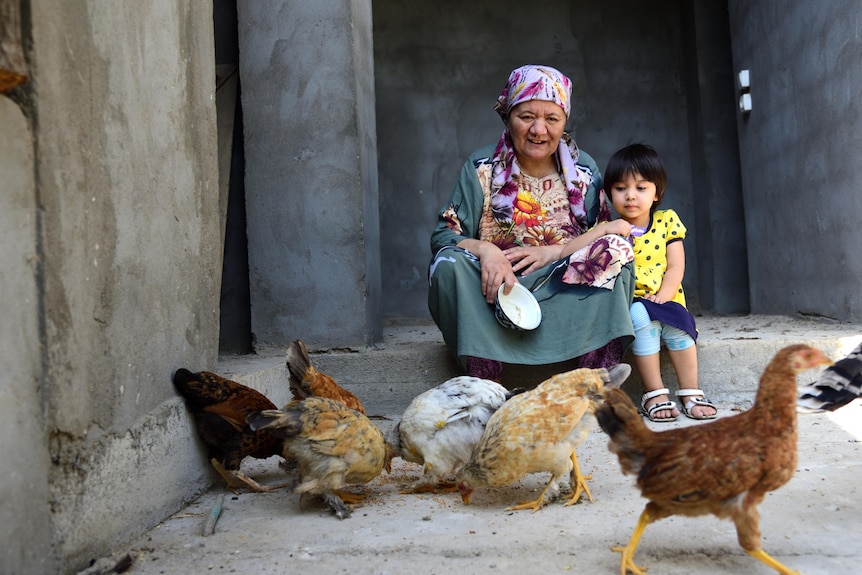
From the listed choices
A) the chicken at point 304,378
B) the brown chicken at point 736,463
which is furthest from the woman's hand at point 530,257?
the brown chicken at point 736,463

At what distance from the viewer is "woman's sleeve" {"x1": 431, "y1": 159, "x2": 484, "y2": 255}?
436 cm

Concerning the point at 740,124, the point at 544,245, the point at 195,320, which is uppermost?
the point at 740,124

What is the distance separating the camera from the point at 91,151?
7.54 feet

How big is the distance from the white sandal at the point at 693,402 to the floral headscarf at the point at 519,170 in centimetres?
108

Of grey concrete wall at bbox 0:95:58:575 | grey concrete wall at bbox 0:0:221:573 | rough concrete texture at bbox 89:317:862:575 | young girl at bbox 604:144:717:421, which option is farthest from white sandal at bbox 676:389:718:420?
grey concrete wall at bbox 0:95:58:575

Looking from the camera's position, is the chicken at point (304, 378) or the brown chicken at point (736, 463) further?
the chicken at point (304, 378)

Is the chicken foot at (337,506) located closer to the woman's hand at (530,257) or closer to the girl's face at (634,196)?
the woman's hand at (530,257)

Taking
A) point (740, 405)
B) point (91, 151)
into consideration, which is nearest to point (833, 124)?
point (740, 405)

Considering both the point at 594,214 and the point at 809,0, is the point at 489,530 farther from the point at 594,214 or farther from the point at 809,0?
the point at 809,0

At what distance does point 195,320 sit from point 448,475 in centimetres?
124

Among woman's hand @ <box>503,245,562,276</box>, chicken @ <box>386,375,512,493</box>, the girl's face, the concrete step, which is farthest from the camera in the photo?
the concrete step

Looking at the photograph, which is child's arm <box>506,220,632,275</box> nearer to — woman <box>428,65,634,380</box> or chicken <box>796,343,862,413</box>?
woman <box>428,65,634,380</box>

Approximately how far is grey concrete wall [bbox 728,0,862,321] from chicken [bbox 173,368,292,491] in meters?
3.92

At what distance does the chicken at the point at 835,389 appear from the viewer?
2.40m
